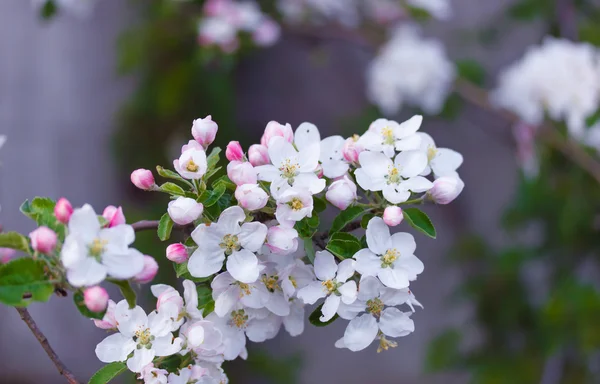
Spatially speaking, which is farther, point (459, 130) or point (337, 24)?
point (459, 130)

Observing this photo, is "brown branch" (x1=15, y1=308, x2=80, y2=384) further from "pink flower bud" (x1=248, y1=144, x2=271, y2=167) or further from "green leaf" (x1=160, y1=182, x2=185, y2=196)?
"pink flower bud" (x1=248, y1=144, x2=271, y2=167)

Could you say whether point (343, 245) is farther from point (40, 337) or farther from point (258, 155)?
point (40, 337)

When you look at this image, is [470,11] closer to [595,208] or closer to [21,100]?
[595,208]

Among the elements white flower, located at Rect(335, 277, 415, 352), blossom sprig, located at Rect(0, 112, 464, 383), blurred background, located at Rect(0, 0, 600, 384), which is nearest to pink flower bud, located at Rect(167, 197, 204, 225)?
blossom sprig, located at Rect(0, 112, 464, 383)

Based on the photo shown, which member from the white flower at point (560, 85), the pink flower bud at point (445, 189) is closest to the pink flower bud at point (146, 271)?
the pink flower bud at point (445, 189)

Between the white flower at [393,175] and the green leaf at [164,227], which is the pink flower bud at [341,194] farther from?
the green leaf at [164,227]

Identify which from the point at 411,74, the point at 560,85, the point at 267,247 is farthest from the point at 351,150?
the point at 411,74

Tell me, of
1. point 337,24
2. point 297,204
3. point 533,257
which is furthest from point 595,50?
point 297,204
